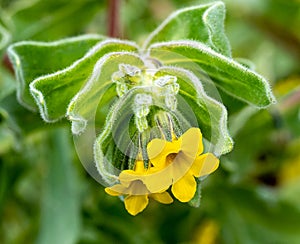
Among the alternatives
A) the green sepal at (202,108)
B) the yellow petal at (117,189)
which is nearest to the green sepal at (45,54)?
the green sepal at (202,108)

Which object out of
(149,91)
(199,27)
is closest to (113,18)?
(199,27)

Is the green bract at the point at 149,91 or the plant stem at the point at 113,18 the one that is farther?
the plant stem at the point at 113,18

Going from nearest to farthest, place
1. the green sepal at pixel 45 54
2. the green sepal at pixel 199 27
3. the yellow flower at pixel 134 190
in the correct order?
1. the yellow flower at pixel 134 190
2. the green sepal at pixel 199 27
3. the green sepal at pixel 45 54

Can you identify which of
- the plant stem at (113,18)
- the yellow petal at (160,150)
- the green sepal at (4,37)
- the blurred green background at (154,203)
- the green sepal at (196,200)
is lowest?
the blurred green background at (154,203)

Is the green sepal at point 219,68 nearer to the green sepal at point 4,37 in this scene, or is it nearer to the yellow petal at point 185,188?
the yellow petal at point 185,188

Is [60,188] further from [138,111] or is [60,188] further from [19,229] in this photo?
[138,111]

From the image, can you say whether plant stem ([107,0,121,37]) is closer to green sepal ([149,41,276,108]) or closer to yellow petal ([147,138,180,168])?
green sepal ([149,41,276,108])

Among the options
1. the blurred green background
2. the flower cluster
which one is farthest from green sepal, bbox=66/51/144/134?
the blurred green background

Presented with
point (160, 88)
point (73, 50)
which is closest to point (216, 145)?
point (160, 88)
